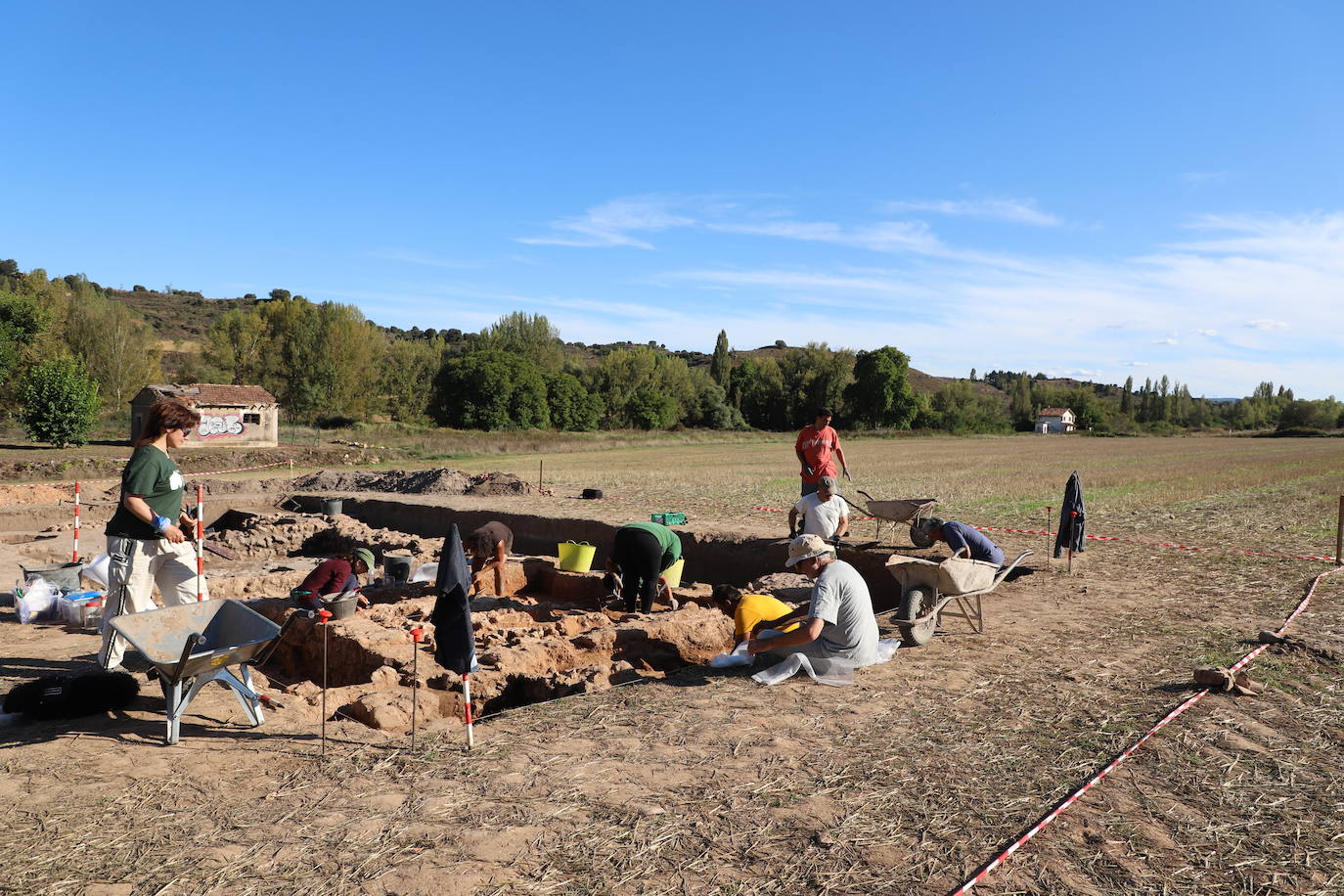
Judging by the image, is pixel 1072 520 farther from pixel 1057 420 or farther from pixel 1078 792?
pixel 1057 420

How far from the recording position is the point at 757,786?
418cm

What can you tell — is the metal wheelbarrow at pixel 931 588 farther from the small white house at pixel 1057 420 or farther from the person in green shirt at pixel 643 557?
the small white house at pixel 1057 420

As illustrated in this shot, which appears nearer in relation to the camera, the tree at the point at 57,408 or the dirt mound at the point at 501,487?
the dirt mound at the point at 501,487

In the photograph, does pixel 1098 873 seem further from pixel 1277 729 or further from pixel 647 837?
pixel 1277 729

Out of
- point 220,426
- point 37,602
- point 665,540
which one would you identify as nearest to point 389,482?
point 37,602

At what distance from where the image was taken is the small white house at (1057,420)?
102m

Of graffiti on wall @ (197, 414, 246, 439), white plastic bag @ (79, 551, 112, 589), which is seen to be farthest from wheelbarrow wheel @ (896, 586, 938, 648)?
graffiti on wall @ (197, 414, 246, 439)

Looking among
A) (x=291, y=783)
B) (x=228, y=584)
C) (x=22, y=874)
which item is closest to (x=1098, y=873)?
(x=291, y=783)

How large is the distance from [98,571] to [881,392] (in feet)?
237

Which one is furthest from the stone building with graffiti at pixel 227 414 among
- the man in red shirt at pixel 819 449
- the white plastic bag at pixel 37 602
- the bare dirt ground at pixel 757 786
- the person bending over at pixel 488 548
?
the bare dirt ground at pixel 757 786

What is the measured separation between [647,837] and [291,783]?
188cm

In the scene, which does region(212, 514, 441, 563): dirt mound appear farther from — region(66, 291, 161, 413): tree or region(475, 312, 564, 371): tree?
region(475, 312, 564, 371): tree

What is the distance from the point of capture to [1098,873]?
337cm

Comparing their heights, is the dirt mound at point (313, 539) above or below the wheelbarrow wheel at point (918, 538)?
below
